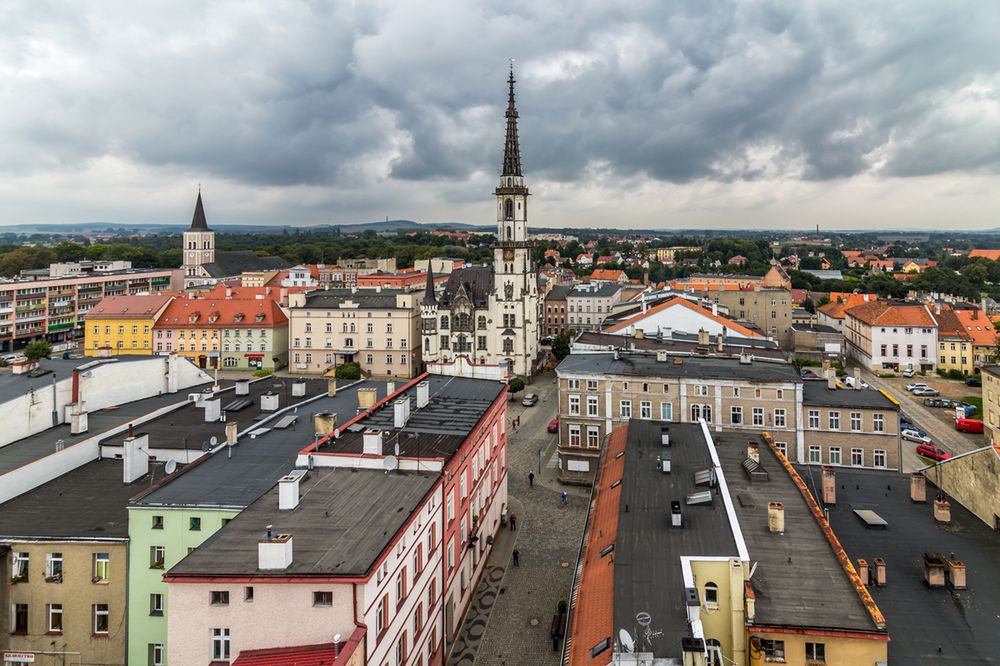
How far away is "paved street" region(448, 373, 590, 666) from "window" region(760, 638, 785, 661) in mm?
10444

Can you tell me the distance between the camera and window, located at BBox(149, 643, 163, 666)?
70.8ft

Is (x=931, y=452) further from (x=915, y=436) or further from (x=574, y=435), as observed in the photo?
(x=574, y=435)

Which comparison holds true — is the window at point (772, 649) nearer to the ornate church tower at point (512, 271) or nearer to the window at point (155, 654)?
the window at point (155, 654)

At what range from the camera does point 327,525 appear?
64.5 ft

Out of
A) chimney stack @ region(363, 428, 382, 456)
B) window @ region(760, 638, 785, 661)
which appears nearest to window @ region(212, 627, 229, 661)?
chimney stack @ region(363, 428, 382, 456)

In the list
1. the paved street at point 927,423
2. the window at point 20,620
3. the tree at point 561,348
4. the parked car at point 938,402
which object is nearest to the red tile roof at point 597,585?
the window at point 20,620

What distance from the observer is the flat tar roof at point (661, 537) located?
16984 millimetres

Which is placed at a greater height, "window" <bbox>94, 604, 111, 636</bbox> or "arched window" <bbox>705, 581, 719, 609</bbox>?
"arched window" <bbox>705, 581, 719, 609</bbox>

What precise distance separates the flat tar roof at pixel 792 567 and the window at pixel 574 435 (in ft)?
56.3

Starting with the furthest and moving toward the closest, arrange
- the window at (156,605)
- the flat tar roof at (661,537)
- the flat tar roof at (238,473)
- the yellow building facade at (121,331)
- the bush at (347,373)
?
the yellow building facade at (121,331) → the bush at (347,373) → the flat tar roof at (238,473) → the window at (156,605) → the flat tar roof at (661,537)

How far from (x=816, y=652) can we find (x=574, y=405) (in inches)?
1062

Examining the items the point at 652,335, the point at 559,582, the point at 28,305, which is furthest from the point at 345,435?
the point at 28,305

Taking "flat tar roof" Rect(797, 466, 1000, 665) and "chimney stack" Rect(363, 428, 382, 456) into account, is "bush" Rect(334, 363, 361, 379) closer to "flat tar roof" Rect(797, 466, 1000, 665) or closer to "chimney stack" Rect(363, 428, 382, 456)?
"chimney stack" Rect(363, 428, 382, 456)

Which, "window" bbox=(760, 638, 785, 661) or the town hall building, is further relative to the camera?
the town hall building
